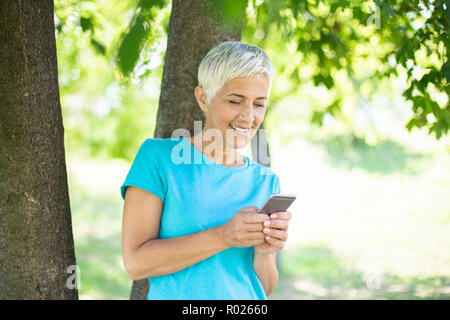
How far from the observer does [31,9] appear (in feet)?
7.35

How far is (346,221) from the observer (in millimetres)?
13203

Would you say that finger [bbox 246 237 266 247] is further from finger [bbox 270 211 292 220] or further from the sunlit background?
the sunlit background

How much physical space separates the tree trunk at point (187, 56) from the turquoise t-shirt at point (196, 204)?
2.32 feet

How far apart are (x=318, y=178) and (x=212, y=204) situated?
1437 centimetres

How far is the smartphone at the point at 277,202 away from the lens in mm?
1807

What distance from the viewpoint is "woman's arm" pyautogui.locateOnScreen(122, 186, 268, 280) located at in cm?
188

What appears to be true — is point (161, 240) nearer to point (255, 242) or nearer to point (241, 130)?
point (255, 242)

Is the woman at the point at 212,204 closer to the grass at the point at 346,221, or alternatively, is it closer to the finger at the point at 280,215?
the finger at the point at 280,215

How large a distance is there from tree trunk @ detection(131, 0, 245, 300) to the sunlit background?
138 cm

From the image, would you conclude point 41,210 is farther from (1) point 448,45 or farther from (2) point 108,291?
(2) point 108,291

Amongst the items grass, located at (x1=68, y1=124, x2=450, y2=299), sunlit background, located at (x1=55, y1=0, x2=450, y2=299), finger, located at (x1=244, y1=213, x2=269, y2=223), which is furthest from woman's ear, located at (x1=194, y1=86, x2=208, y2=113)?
grass, located at (x1=68, y1=124, x2=450, y2=299)

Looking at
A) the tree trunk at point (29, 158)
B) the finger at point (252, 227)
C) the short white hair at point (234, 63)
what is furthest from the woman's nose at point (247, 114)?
the tree trunk at point (29, 158)
